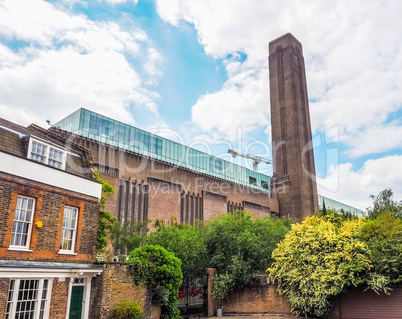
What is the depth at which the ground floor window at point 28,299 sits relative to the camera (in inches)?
506

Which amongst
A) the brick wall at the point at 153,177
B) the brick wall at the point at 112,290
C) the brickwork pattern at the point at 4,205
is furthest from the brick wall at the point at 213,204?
the brickwork pattern at the point at 4,205

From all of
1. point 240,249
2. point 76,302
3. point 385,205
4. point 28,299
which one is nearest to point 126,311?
point 76,302

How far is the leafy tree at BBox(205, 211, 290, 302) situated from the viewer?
2309 centimetres

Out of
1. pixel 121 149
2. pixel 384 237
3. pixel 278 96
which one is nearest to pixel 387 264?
pixel 384 237

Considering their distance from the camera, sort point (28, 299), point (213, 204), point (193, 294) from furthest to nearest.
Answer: point (213, 204) → point (193, 294) → point (28, 299)

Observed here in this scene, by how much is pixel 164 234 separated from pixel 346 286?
41.7 feet

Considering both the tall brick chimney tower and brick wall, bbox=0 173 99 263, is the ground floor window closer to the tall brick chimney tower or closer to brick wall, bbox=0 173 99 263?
brick wall, bbox=0 173 99 263

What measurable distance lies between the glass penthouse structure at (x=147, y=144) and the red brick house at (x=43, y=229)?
2599 centimetres

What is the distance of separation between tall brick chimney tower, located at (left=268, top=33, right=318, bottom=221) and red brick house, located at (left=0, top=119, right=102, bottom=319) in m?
54.4

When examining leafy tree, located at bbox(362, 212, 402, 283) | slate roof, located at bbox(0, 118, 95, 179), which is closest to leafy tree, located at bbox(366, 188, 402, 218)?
leafy tree, located at bbox(362, 212, 402, 283)

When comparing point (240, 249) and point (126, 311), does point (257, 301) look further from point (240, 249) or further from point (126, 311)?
point (126, 311)

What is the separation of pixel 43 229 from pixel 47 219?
465 mm

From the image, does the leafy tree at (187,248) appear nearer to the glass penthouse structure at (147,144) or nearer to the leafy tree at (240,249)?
the leafy tree at (240,249)

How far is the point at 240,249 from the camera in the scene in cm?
2372
